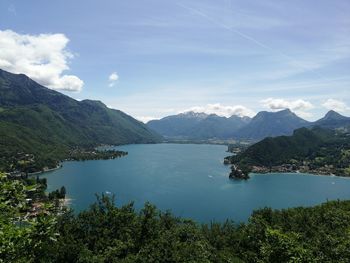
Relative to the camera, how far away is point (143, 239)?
4638cm

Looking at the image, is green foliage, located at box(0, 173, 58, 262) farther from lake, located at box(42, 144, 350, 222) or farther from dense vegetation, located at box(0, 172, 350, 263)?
lake, located at box(42, 144, 350, 222)

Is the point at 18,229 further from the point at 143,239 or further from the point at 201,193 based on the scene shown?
the point at 201,193

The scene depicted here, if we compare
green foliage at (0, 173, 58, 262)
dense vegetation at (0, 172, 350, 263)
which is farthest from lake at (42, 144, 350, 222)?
green foliage at (0, 173, 58, 262)

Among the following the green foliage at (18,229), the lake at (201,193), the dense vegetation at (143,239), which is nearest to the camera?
the green foliage at (18,229)

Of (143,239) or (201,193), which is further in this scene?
(201,193)

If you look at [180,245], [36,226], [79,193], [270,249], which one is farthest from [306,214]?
[79,193]

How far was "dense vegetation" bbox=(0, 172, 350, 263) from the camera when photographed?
10.0 m

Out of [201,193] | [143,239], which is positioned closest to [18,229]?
[143,239]

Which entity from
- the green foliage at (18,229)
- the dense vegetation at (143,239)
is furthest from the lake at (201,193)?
the green foliage at (18,229)

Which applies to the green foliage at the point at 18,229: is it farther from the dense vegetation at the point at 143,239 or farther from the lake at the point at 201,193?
the lake at the point at 201,193

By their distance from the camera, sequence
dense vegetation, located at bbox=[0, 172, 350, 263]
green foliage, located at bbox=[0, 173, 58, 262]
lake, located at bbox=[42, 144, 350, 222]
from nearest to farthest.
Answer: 1. green foliage, located at bbox=[0, 173, 58, 262]
2. dense vegetation, located at bbox=[0, 172, 350, 263]
3. lake, located at bbox=[42, 144, 350, 222]

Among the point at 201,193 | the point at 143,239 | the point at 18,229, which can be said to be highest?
the point at 18,229

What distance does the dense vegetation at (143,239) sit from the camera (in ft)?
32.9

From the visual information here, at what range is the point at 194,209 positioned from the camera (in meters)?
129
